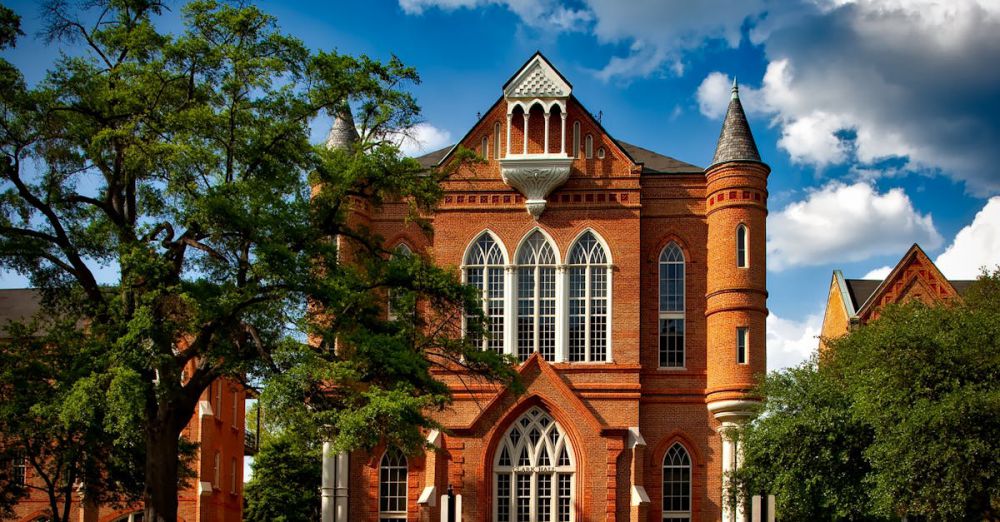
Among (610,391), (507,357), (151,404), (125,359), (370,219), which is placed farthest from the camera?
(370,219)

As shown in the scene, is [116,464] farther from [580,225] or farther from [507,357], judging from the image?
[580,225]

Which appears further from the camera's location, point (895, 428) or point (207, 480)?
point (207, 480)

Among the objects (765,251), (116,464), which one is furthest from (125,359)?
(765,251)

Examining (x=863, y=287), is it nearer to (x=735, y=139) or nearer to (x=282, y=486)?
(x=735, y=139)

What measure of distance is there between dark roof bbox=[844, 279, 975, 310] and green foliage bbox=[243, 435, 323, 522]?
25.0 meters

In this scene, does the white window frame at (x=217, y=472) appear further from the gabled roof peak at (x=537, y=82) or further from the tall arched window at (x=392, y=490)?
the gabled roof peak at (x=537, y=82)

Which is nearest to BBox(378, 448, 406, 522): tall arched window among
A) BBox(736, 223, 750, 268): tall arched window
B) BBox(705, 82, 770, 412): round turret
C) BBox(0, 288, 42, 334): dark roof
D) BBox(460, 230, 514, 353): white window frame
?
BBox(460, 230, 514, 353): white window frame

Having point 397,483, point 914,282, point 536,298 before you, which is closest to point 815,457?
point 536,298

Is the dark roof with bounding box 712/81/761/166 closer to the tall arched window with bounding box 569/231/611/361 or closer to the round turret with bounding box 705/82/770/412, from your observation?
the round turret with bounding box 705/82/770/412

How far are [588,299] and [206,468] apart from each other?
52.1 feet

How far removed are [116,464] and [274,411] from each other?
8907 millimetres

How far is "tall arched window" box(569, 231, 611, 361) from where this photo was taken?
41.0m

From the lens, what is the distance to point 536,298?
41.2m

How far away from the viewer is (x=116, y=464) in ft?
101
